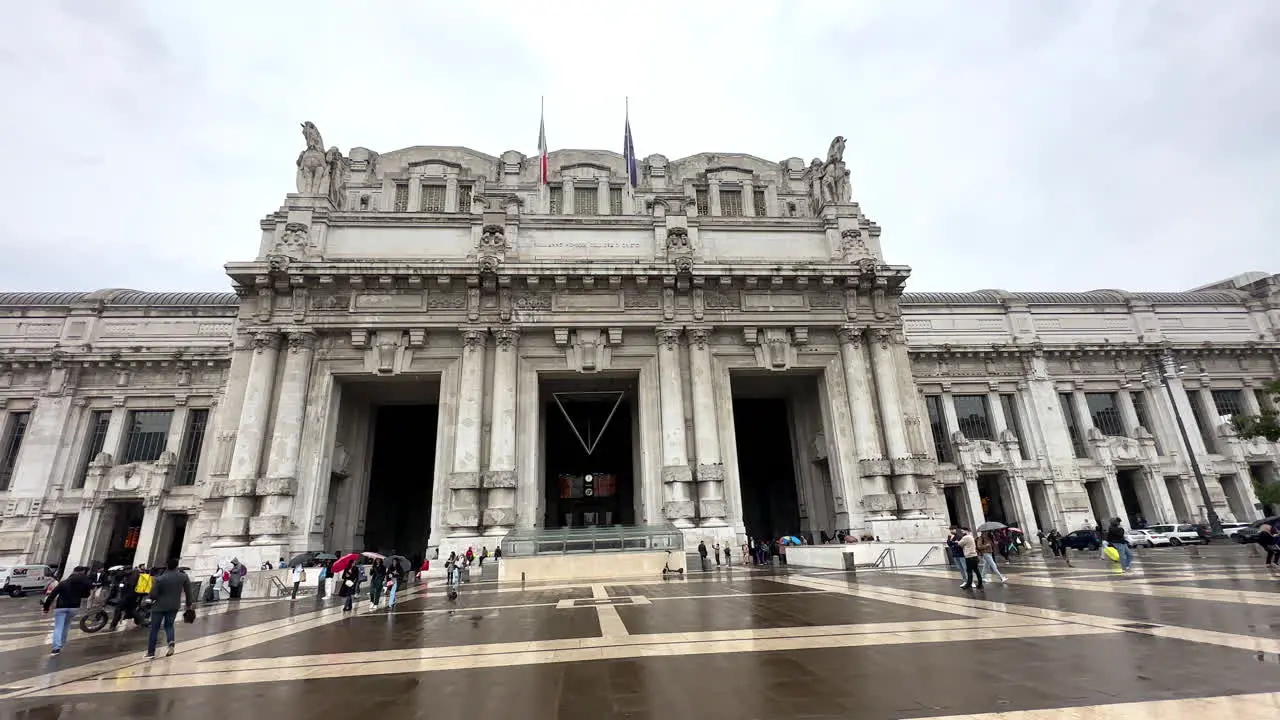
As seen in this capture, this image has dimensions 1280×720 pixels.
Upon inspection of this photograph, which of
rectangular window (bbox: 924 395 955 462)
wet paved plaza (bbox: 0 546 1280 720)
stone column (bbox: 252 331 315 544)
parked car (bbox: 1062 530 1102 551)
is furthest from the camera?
rectangular window (bbox: 924 395 955 462)

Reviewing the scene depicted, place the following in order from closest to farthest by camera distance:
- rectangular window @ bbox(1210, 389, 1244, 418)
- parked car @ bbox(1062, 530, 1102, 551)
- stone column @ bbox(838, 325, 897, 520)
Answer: stone column @ bbox(838, 325, 897, 520), parked car @ bbox(1062, 530, 1102, 551), rectangular window @ bbox(1210, 389, 1244, 418)

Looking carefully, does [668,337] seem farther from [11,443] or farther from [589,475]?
[11,443]

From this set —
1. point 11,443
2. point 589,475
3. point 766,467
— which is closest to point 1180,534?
point 766,467

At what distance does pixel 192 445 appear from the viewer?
1422 inches

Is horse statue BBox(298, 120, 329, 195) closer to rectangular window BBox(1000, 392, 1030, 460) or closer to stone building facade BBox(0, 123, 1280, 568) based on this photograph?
stone building facade BBox(0, 123, 1280, 568)

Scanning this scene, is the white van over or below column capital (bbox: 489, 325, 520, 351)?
below

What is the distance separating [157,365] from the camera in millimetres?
36406

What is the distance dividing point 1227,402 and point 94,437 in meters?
77.2

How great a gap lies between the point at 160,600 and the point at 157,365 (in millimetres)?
36664

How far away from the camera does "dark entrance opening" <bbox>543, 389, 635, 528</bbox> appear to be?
3819 centimetres

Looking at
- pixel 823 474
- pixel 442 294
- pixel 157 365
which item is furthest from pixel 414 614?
pixel 157 365

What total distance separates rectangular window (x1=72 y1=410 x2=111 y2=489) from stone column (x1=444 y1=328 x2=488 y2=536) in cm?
2670

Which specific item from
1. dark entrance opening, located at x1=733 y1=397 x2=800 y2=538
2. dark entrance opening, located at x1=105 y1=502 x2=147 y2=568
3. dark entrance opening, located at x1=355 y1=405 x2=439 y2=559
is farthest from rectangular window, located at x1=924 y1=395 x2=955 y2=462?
dark entrance opening, located at x1=105 y1=502 x2=147 y2=568

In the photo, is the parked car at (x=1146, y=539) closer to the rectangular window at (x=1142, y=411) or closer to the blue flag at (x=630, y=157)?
the rectangular window at (x=1142, y=411)
